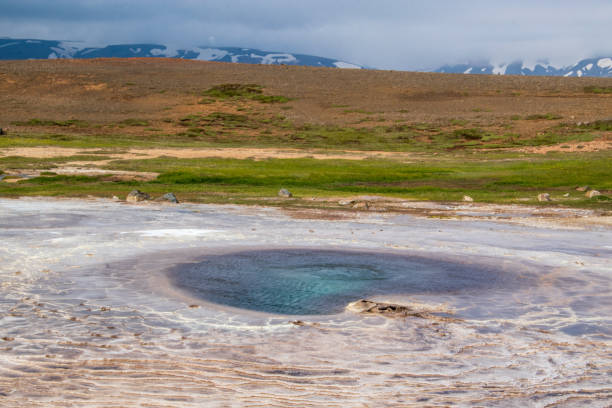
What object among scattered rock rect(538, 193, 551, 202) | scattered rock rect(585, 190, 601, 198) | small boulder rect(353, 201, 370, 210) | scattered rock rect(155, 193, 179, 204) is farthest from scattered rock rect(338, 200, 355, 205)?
scattered rock rect(585, 190, 601, 198)

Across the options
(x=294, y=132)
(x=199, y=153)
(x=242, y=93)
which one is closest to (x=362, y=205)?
(x=199, y=153)

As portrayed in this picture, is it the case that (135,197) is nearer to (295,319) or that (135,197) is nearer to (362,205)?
(362,205)

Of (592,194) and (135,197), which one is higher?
(592,194)

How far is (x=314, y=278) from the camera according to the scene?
14234 millimetres

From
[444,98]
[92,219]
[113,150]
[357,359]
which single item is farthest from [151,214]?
[444,98]

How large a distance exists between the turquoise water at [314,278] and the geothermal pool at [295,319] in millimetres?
48

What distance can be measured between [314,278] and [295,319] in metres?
3.21

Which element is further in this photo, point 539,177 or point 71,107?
point 71,107

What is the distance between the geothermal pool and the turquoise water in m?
0.05

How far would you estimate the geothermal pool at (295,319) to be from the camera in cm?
824

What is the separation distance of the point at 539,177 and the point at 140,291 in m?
28.6

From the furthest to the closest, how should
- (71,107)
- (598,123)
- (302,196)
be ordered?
(71,107), (598,123), (302,196)

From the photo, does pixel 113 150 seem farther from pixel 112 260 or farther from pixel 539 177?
pixel 112 260

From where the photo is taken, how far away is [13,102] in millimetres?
80750
